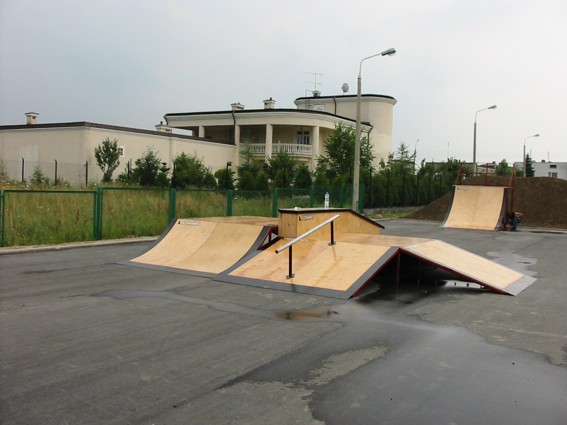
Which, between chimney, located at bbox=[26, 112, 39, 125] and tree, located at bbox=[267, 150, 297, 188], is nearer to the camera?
tree, located at bbox=[267, 150, 297, 188]

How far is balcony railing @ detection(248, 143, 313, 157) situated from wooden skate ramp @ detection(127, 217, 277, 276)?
3633cm

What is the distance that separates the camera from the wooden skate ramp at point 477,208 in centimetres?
2745

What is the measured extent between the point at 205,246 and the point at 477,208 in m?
21.7

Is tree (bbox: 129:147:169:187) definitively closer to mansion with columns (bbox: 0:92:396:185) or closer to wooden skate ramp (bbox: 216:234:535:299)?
mansion with columns (bbox: 0:92:396:185)

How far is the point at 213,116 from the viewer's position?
51500mm

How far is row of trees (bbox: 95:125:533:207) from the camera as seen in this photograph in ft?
103

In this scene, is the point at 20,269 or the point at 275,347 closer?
the point at 275,347

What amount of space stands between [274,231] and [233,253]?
1.15 meters

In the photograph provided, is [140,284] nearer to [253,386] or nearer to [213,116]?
[253,386]

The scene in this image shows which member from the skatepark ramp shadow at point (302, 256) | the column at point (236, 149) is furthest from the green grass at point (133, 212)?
the column at point (236, 149)

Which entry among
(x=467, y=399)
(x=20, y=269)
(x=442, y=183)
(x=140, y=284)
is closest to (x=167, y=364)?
(x=467, y=399)

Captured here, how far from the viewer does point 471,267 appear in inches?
414

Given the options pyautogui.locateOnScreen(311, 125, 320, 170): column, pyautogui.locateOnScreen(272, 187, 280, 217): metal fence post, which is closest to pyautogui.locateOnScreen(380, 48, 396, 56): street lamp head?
pyautogui.locateOnScreen(272, 187, 280, 217): metal fence post

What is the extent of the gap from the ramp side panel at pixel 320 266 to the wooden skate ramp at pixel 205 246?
2.11 feet
